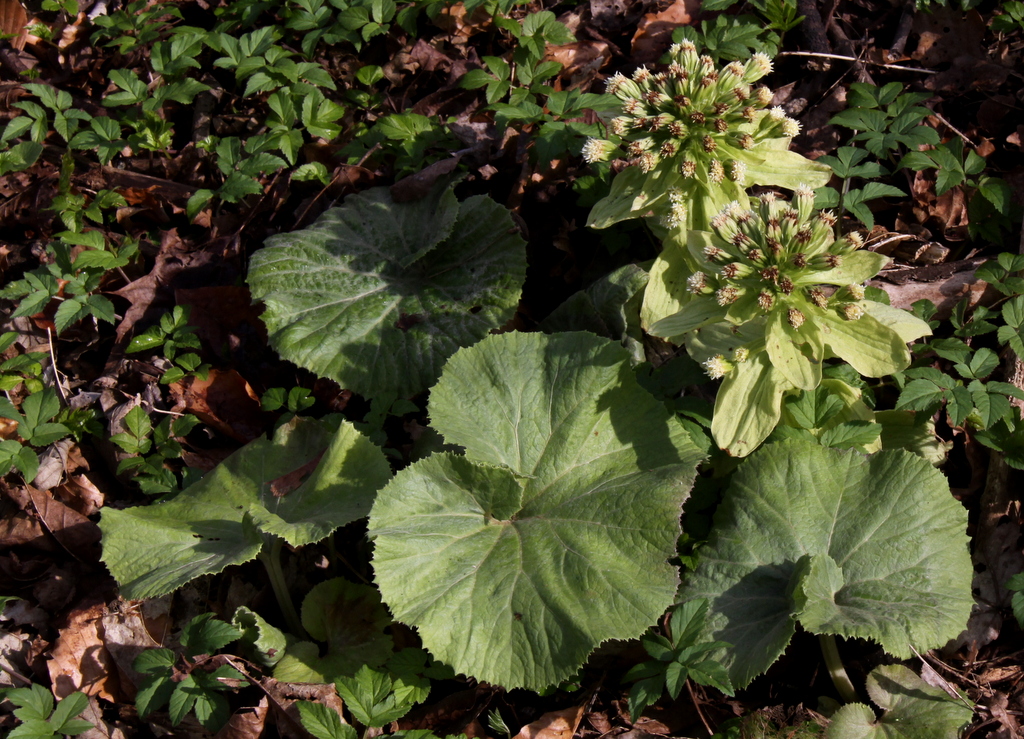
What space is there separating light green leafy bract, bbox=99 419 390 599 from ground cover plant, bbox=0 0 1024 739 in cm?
1

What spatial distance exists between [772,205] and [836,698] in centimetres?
156

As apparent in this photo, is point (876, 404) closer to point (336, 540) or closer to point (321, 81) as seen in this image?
point (336, 540)

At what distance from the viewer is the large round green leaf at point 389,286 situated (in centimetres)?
327

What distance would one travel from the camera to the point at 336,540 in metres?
3.16

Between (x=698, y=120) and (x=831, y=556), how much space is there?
1.47 metres

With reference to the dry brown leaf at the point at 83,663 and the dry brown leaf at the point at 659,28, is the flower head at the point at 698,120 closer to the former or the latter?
the dry brown leaf at the point at 659,28

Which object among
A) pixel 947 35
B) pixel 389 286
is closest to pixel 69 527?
pixel 389 286

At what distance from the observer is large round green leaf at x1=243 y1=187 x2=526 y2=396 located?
129 inches

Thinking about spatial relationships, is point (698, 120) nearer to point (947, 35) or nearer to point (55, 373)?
point (947, 35)

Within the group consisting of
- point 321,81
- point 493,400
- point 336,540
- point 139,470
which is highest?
point 321,81

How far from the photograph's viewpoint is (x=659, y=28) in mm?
4340

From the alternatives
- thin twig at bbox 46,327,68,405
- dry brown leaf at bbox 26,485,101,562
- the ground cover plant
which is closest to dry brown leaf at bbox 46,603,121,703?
the ground cover plant

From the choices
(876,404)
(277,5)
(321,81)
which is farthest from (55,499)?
(876,404)

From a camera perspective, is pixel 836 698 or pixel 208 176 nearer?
pixel 836 698
